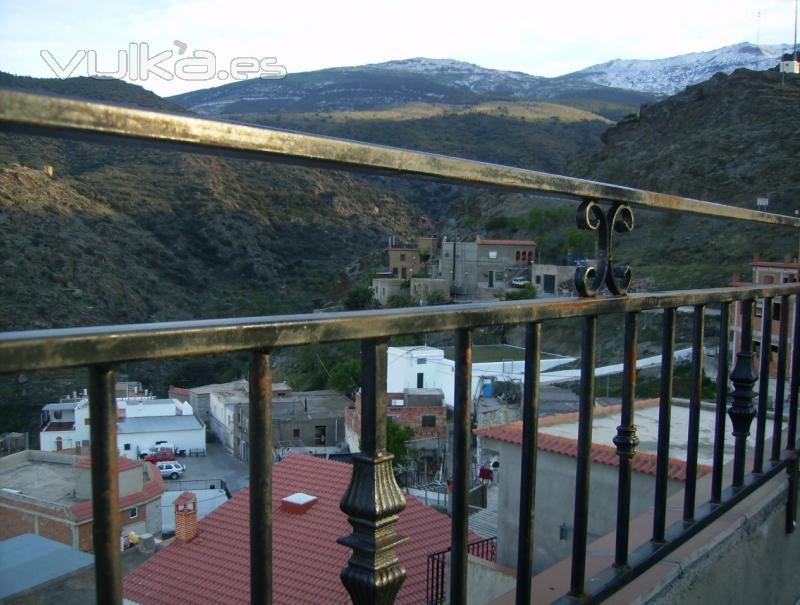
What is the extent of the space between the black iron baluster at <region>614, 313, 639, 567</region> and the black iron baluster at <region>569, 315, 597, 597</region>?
145 millimetres

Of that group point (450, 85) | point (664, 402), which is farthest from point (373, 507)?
point (450, 85)

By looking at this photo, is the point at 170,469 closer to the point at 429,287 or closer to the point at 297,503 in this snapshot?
the point at 297,503

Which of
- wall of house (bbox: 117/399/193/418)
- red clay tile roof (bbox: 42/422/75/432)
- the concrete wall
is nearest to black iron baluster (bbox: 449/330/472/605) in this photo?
the concrete wall

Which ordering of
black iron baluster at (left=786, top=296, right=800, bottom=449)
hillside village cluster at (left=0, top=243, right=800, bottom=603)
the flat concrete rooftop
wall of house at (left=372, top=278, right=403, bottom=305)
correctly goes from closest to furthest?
black iron baluster at (left=786, top=296, right=800, bottom=449), hillside village cluster at (left=0, top=243, right=800, bottom=603), the flat concrete rooftop, wall of house at (left=372, top=278, right=403, bottom=305)

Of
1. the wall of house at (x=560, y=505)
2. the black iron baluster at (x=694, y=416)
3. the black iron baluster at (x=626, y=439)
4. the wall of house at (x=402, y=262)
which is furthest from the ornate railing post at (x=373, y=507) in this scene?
the wall of house at (x=402, y=262)

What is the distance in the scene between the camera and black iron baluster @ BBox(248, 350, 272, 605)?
2.57 ft

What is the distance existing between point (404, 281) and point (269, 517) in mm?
36910

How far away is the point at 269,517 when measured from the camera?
0.80 meters

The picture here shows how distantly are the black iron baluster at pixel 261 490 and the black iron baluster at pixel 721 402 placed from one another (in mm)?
1372

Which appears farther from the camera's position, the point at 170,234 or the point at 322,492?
the point at 170,234

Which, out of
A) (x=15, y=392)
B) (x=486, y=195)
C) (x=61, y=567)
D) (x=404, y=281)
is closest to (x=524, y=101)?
(x=486, y=195)

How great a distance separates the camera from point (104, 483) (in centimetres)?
66

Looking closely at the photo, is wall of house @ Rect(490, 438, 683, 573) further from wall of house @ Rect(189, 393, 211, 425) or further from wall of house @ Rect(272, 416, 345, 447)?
wall of house @ Rect(189, 393, 211, 425)

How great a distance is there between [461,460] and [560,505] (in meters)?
4.91
